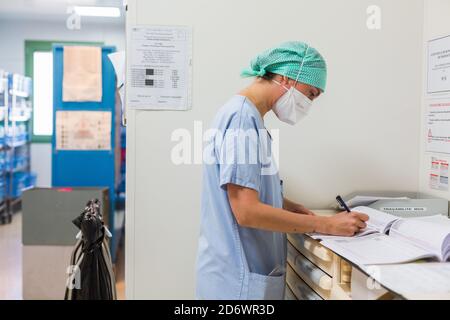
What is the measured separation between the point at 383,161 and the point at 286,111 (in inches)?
24.7

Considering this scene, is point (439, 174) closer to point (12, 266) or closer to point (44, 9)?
point (12, 266)

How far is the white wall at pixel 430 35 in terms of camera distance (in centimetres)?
154

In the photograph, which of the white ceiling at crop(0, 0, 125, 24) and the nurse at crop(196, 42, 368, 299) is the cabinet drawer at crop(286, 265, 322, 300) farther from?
the white ceiling at crop(0, 0, 125, 24)

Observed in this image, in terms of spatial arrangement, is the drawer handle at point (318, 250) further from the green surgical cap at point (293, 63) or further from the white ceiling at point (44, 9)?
the white ceiling at point (44, 9)

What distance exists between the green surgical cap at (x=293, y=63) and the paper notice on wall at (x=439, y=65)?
572 mm

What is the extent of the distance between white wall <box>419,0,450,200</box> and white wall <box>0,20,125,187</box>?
4682 millimetres

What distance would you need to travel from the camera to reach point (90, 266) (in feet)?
4.87

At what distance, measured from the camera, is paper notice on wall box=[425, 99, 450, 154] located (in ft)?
5.01

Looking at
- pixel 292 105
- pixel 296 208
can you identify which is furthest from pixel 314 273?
pixel 292 105

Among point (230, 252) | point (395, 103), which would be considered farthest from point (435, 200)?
point (230, 252)

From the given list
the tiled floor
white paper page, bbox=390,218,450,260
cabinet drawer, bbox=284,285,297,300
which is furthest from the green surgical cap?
the tiled floor

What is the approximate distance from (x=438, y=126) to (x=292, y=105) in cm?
67

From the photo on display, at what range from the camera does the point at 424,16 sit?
5.43 ft

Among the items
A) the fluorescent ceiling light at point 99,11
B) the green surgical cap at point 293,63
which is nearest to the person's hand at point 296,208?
the green surgical cap at point 293,63
